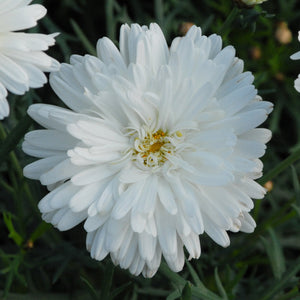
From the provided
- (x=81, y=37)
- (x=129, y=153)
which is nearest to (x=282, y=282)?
(x=129, y=153)

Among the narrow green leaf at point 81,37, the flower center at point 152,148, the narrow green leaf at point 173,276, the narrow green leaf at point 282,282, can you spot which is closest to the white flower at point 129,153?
the flower center at point 152,148

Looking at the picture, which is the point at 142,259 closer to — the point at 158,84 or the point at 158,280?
the point at 158,84

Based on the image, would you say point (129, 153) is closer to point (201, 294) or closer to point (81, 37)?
point (201, 294)

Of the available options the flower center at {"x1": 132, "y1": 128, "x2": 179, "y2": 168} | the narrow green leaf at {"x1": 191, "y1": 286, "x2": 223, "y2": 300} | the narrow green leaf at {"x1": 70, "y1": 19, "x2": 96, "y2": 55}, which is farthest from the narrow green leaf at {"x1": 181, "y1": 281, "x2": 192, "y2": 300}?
the narrow green leaf at {"x1": 70, "y1": 19, "x2": 96, "y2": 55}

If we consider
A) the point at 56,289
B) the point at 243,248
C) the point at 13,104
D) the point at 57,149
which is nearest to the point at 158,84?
the point at 57,149

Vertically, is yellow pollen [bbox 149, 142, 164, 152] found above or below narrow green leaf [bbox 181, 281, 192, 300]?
above

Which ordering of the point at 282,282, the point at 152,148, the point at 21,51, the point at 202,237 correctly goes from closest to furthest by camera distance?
→ 1. the point at 21,51
2. the point at 152,148
3. the point at 282,282
4. the point at 202,237

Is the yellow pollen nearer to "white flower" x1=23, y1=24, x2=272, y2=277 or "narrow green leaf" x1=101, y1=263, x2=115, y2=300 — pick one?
"white flower" x1=23, y1=24, x2=272, y2=277
